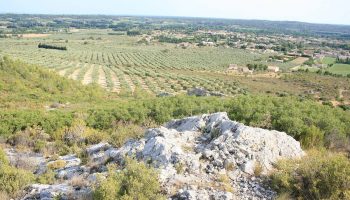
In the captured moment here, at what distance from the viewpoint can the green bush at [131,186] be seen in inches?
322

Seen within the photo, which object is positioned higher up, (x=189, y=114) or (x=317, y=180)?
(x=317, y=180)

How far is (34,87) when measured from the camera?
41094 millimetres

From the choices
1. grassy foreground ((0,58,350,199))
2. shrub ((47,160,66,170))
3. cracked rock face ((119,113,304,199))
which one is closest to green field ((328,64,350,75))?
grassy foreground ((0,58,350,199))

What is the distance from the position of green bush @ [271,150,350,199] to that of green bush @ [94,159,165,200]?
3.17 meters

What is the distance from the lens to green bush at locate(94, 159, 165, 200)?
8.19 metres

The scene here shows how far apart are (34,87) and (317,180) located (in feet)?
123

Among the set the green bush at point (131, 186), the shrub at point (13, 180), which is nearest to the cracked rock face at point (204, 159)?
the shrub at point (13, 180)

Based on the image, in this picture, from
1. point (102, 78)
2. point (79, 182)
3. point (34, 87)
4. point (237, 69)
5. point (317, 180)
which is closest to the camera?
point (317, 180)

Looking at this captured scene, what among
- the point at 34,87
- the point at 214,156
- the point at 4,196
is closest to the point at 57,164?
the point at 4,196

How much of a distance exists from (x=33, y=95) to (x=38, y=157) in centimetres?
2339

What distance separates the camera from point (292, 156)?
37.7 ft

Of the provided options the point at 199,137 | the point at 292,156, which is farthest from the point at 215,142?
the point at 292,156

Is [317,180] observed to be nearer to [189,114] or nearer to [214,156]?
[214,156]

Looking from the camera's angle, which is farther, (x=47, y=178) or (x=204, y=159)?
(x=47, y=178)
